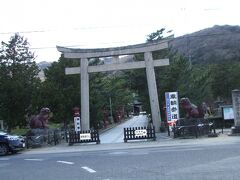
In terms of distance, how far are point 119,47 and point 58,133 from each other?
879 cm

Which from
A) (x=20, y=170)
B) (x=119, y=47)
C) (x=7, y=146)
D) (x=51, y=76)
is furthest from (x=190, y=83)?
(x=20, y=170)

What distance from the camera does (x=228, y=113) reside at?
3141 cm

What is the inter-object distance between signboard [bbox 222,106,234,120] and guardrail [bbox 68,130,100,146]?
978cm

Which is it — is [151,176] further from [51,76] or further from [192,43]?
[192,43]

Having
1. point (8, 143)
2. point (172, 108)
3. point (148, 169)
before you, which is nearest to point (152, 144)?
point (172, 108)

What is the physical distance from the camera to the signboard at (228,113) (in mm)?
31094

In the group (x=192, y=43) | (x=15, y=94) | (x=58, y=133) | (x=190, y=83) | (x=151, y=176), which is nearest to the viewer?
(x=151, y=176)

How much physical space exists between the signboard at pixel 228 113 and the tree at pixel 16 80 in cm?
1484

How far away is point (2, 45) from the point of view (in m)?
35.9

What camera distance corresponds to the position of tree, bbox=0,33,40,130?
113 ft

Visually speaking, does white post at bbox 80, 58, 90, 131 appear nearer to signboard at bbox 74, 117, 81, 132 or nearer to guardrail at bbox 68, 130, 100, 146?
signboard at bbox 74, 117, 81, 132

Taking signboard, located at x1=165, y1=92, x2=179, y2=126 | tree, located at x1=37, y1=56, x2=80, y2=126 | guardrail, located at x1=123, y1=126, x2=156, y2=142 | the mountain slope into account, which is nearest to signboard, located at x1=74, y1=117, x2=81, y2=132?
tree, located at x1=37, y1=56, x2=80, y2=126

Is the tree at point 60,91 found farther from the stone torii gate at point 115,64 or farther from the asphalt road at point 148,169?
the asphalt road at point 148,169

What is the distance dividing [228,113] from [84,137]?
10.8 metres
